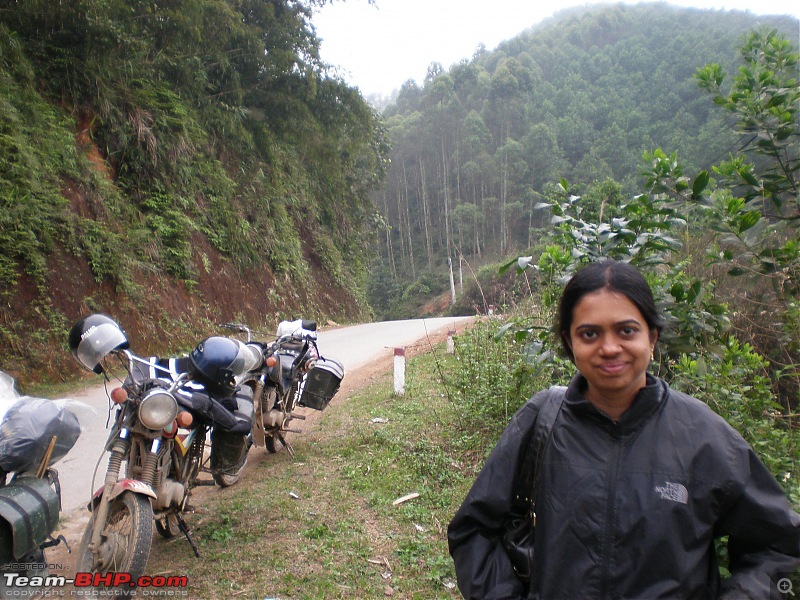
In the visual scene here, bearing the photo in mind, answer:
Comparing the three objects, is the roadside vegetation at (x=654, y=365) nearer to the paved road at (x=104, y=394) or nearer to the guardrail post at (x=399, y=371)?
the paved road at (x=104, y=394)

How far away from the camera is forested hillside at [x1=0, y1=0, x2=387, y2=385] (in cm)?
895

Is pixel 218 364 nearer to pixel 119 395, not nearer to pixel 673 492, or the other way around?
pixel 119 395

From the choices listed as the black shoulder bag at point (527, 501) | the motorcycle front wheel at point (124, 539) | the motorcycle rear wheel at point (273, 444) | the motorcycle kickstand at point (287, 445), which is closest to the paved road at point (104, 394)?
the motorcycle front wheel at point (124, 539)

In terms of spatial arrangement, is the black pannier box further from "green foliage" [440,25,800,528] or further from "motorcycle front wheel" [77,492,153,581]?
"motorcycle front wheel" [77,492,153,581]

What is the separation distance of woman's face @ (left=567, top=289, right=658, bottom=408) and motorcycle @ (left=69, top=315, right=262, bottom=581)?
2351mm

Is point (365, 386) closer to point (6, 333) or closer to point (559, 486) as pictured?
point (6, 333)

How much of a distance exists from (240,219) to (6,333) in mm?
8193

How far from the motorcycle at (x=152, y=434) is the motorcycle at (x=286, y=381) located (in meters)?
1.08

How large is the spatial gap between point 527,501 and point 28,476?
94.5 inches

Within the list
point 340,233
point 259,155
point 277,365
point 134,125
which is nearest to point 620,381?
point 277,365

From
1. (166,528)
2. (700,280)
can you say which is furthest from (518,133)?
(166,528)

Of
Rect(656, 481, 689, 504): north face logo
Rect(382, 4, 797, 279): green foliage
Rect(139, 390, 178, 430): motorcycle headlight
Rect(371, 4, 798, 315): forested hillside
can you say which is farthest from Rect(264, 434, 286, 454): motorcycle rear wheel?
Rect(382, 4, 797, 279): green foliage

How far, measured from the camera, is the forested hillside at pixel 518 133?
156 feet

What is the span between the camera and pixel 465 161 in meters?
57.0
